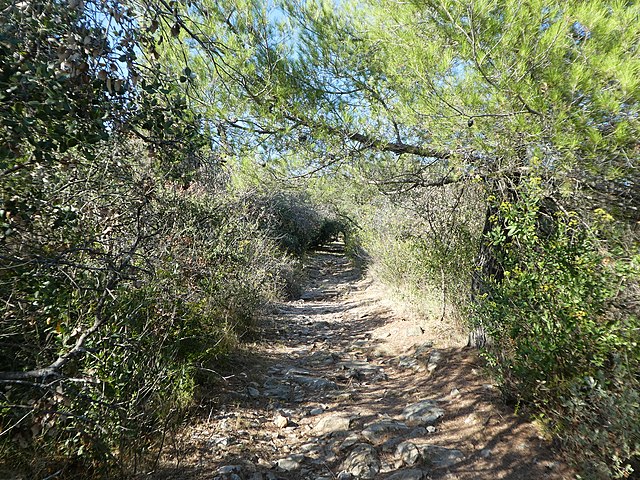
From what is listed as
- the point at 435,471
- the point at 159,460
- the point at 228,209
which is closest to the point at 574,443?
the point at 435,471

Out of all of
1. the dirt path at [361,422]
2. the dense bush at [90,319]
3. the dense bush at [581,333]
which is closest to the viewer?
the dense bush at [90,319]

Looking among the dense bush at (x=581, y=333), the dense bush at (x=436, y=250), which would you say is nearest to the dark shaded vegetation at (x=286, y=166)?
the dense bush at (x=581, y=333)

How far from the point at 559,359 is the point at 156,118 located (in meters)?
3.29

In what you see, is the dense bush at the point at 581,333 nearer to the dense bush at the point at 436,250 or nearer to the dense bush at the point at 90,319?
the dense bush at the point at 436,250

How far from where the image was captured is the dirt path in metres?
3.08

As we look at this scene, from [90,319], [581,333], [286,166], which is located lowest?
[581,333]

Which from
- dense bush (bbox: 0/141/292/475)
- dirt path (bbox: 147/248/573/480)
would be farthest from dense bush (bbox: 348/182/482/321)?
dense bush (bbox: 0/141/292/475)

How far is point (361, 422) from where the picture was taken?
3.93 m

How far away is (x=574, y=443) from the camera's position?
8.93 feet

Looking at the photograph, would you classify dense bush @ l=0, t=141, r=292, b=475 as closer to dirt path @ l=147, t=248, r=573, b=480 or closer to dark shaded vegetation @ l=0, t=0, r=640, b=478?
dark shaded vegetation @ l=0, t=0, r=640, b=478

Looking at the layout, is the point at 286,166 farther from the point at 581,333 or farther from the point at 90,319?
the point at 581,333

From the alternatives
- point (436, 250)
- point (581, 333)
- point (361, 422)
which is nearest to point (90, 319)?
point (361, 422)

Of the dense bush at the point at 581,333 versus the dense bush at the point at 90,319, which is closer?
the dense bush at the point at 90,319

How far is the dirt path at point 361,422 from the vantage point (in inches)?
121
